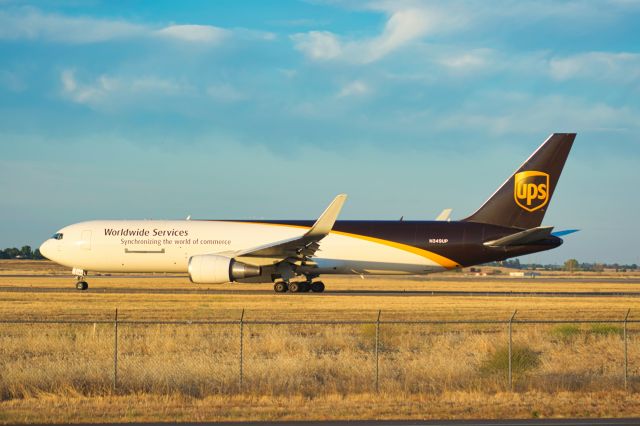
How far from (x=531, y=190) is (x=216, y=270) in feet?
53.2

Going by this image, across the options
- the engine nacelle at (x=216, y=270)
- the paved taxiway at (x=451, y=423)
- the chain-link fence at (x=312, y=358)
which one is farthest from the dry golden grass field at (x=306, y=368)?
the engine nacelle at (x=216, y=270)

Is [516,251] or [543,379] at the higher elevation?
[516,251]

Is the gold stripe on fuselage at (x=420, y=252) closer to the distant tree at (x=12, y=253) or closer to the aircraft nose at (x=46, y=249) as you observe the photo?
the aircraft nose at (x=46, y=249)

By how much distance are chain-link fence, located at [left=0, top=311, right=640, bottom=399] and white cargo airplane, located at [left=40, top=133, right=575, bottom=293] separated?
14.3 m

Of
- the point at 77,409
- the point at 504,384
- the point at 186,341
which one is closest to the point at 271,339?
the point at 186,341

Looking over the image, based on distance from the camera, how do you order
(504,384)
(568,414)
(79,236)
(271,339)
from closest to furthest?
(568,414) → (504,384) → (271,339) → (79,236)

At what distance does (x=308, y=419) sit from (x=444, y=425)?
214 centimetres

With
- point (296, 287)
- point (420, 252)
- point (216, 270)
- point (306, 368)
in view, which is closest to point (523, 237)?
point (420, 252)

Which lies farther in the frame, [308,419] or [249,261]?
[249,261]

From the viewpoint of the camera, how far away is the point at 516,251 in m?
41.8

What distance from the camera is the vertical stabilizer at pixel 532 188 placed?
42125mm

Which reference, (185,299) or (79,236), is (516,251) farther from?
(79,236)

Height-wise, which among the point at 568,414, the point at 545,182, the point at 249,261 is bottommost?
the point at 568,414

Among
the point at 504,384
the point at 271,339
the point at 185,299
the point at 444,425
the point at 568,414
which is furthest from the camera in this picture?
the point at 185,299
